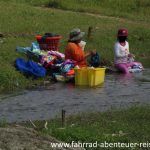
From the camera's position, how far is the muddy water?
1037cm

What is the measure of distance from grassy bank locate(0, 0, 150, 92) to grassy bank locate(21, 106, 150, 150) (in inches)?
137

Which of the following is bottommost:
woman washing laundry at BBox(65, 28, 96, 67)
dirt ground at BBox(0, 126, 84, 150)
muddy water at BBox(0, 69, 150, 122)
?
muddy water at BBox(0, 69, 150, 122)

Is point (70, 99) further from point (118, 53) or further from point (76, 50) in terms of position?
point (118, 53)

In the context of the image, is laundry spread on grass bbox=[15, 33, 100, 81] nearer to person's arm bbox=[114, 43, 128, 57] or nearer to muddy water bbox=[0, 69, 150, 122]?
muddy water bbox=[0, 69, 150, 122]

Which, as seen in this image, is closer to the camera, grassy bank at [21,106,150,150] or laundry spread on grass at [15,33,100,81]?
grassy bank at [21,106,150,150]

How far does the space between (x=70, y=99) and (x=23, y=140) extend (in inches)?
200

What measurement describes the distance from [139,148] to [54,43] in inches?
312

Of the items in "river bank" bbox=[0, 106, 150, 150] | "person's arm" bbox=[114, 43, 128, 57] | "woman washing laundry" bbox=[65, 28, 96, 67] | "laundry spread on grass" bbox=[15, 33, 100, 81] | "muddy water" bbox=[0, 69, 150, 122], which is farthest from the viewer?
"person's arm" bbox=[114, 43, 128, 57]

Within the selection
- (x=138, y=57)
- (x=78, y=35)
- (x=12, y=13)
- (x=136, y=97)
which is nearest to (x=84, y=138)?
(x=136, y=97)

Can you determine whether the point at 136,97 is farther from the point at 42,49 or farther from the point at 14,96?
the point at 42,49

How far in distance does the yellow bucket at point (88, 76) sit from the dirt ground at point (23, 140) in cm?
618

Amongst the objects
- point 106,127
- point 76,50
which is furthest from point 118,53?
point 106,127

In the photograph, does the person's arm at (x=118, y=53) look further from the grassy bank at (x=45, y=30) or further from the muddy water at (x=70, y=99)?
the muddy water at (x=70, y=99)

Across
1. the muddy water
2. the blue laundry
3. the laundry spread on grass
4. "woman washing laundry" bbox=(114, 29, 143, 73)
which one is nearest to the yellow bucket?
the muddy water
